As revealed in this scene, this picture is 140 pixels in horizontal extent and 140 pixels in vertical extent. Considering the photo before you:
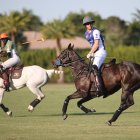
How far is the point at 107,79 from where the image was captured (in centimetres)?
1788

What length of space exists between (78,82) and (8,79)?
2.69 metres

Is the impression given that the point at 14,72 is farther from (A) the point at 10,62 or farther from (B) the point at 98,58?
(B) the point at 98,58

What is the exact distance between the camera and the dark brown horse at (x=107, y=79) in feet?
56.7

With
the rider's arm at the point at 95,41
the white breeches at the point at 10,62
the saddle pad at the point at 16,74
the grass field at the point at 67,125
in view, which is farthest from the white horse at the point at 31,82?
the rider's arm at the point at 95,41

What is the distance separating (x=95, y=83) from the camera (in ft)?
58.7

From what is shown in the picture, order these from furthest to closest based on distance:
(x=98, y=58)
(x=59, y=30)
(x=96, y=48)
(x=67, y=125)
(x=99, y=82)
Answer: (x=59, y=30) < (x=98, y=58) < (x=96, y=48) < (x=99, y=82) < (x=67, y=125)

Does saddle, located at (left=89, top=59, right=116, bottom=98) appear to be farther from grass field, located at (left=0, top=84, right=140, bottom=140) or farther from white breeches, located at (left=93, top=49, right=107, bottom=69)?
grass field, located at (left=0, top=84, right=140, bottom=140)

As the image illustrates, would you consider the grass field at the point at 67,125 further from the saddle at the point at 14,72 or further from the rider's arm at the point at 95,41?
the rider's arm at the point at 95,41

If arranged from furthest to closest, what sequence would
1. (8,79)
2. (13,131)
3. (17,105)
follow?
(17,105)
(8,79)
(13,131)

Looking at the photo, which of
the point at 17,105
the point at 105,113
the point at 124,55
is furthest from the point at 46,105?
the point at 124,55

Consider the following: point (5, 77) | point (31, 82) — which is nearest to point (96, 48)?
point (31, 82)

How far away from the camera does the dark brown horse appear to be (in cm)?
1728

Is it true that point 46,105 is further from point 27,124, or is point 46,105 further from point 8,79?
point 27,124

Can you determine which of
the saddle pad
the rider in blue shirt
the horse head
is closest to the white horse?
the saddle pad
